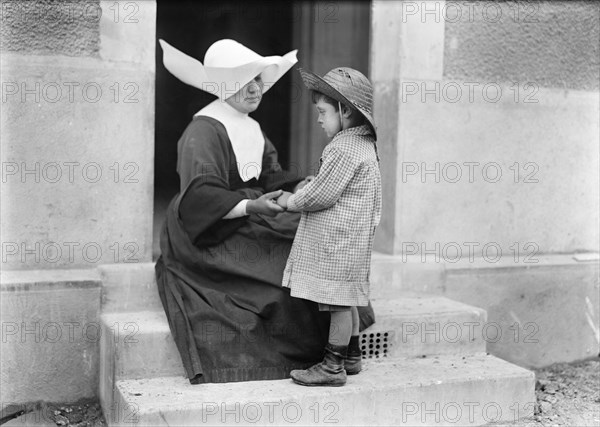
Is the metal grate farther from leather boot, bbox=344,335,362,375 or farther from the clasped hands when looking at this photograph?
the clasped hands

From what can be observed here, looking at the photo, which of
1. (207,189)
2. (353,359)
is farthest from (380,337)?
(207,189)

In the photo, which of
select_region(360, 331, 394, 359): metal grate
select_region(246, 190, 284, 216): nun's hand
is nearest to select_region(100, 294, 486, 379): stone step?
select_region(360, 331, 394, 359): metal grate

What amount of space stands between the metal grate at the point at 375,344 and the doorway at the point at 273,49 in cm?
280

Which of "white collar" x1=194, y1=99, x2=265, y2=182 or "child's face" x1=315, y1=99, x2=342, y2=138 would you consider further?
"white collar" x1=194, y1=99, x2=265, y2=182

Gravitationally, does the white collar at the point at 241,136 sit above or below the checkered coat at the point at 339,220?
above

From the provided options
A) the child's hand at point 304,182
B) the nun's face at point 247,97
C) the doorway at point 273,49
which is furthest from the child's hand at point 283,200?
the doorway at point 273,49

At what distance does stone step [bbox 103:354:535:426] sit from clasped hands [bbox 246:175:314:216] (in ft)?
2.63

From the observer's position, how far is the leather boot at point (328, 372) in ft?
12.4

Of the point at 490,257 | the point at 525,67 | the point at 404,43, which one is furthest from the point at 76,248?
the point at 525,67

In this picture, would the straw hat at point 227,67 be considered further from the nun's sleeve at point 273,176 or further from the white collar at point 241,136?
the nun's sleeve at point 273,176

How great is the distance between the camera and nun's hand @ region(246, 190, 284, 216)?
381cm

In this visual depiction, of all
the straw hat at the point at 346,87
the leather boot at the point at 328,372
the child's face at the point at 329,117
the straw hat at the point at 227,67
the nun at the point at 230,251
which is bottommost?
the leather boot at the point at 328,372

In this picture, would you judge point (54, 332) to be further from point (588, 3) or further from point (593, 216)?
point (588, 3)

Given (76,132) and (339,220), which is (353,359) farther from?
(76,132)
